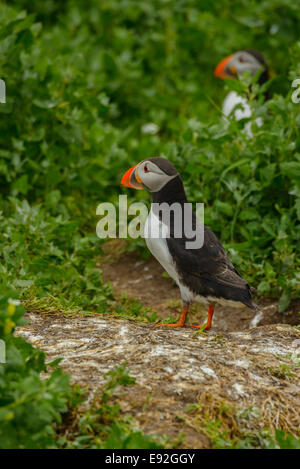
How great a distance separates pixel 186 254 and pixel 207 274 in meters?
0.19

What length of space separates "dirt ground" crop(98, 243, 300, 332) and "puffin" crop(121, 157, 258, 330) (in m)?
0.65

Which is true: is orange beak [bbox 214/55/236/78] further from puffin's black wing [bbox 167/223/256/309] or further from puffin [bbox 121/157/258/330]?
puffin's black wing [bbox 167/223/256/309]

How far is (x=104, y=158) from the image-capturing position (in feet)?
21.9

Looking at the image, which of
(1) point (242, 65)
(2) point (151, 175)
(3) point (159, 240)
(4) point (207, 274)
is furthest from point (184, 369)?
(1) point (242, 65)

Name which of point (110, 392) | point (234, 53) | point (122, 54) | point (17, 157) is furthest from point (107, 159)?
point (110, 392)

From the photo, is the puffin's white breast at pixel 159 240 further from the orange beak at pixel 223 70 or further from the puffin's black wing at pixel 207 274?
the orange beak at pixel 223 70

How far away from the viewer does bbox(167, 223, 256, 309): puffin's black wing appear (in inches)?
169

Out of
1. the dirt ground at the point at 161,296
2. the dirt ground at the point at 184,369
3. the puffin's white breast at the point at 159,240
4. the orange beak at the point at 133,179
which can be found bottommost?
the dirt ground at the point at 184,369

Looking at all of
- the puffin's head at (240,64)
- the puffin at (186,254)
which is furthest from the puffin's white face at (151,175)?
the puffin's head at (240,64)

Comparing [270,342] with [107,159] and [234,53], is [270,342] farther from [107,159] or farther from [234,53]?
[234,53]

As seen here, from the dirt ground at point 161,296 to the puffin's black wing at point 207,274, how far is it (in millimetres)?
718

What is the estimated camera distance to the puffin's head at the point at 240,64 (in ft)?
26.7
